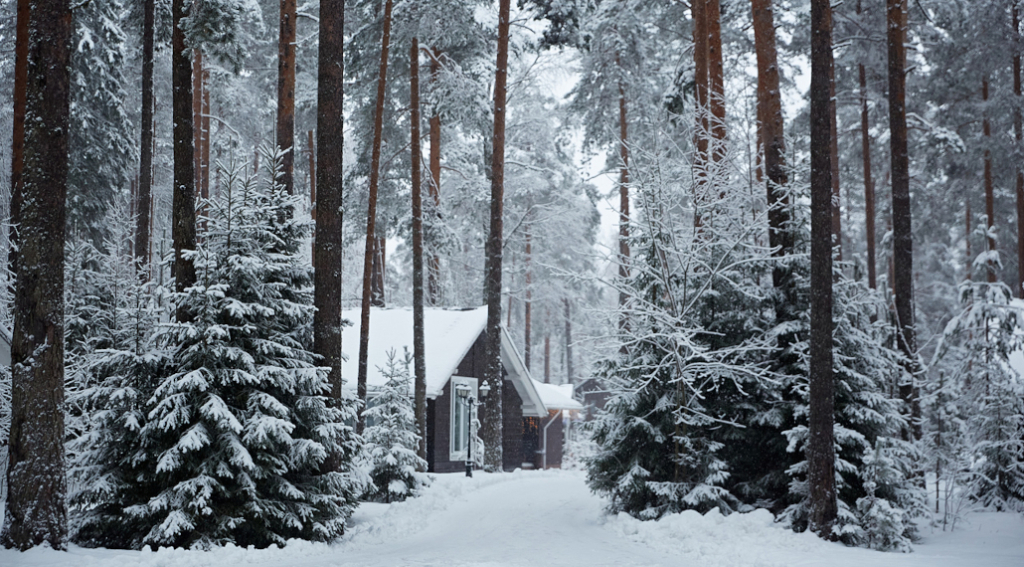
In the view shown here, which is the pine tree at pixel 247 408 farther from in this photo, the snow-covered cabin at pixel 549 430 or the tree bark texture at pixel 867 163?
the snow-covered cabin at pixel 549 430

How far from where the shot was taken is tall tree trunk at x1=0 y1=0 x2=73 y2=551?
26.3ft

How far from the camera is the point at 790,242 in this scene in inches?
468

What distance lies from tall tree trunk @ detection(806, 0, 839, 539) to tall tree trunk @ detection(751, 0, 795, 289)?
1461 mm

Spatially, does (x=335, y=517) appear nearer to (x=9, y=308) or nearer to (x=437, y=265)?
(x=9, y=308)

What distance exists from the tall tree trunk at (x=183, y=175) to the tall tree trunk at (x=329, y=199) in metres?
1.54

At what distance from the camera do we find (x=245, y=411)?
8.98 meters

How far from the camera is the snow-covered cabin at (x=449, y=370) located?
21984 millimetres

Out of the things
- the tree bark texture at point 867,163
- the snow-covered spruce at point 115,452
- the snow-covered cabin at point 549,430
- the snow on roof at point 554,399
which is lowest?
the snow-covered cabin at point 549,430

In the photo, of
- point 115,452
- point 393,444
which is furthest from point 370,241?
point 115,452

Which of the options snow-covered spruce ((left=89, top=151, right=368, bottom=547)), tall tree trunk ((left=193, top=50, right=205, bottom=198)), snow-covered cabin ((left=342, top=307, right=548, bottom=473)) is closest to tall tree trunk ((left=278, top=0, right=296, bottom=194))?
snow-covered spruce ((left=89, top=151, right=368, bottom=547))

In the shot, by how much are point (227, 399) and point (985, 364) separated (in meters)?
11.5

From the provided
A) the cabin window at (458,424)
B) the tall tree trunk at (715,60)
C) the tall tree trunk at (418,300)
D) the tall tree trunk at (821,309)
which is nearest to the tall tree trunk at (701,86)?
the tall tree trunk at (715,60)

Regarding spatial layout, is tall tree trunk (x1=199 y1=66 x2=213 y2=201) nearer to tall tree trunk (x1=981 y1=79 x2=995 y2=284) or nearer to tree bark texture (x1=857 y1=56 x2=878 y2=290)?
tree bark texture (x1=857 y1=56 x2=878 y2=290)

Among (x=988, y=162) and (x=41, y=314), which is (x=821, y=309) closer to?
(x=41, y=314)
